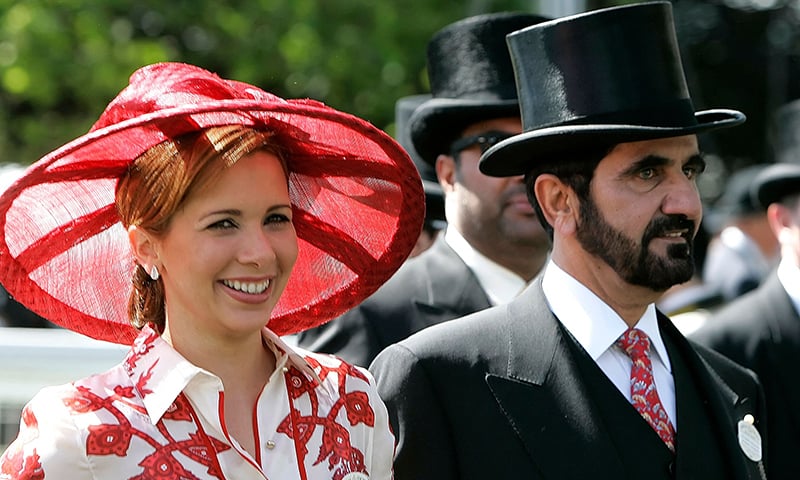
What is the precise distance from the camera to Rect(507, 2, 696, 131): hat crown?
3.76 metres

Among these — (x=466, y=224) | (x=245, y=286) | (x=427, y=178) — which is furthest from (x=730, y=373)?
(x=427, y=178)

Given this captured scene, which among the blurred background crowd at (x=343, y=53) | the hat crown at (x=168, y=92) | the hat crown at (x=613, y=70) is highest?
the hat crown at (x=168, y=92)

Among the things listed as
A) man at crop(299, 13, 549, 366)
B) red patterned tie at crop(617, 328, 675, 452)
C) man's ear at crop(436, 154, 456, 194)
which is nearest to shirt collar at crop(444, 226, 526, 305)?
man at crop(299, 13, 549, 366)

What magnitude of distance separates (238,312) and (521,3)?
8.20 metres

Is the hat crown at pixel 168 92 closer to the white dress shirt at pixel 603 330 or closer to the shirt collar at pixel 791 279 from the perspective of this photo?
the white dress shirt at pixel 603 330

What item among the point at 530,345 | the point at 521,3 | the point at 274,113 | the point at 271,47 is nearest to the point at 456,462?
the point at 530,345

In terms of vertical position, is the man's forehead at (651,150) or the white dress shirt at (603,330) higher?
the man's forehead at (651,150)

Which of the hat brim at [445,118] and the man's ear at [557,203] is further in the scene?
the hat brim at [445,118]

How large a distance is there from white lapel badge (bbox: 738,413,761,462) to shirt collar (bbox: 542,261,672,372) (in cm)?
26

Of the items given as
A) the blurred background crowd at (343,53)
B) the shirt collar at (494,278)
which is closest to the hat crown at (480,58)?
the shirt collar at (494,278)

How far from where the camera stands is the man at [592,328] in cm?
355

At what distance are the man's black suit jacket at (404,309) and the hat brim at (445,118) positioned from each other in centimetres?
47

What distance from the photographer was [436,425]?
3.58 meters

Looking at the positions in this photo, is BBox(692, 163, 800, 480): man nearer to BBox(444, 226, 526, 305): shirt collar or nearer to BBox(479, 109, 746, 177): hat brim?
BBox(444, 226, 526, 305): shirt collar
